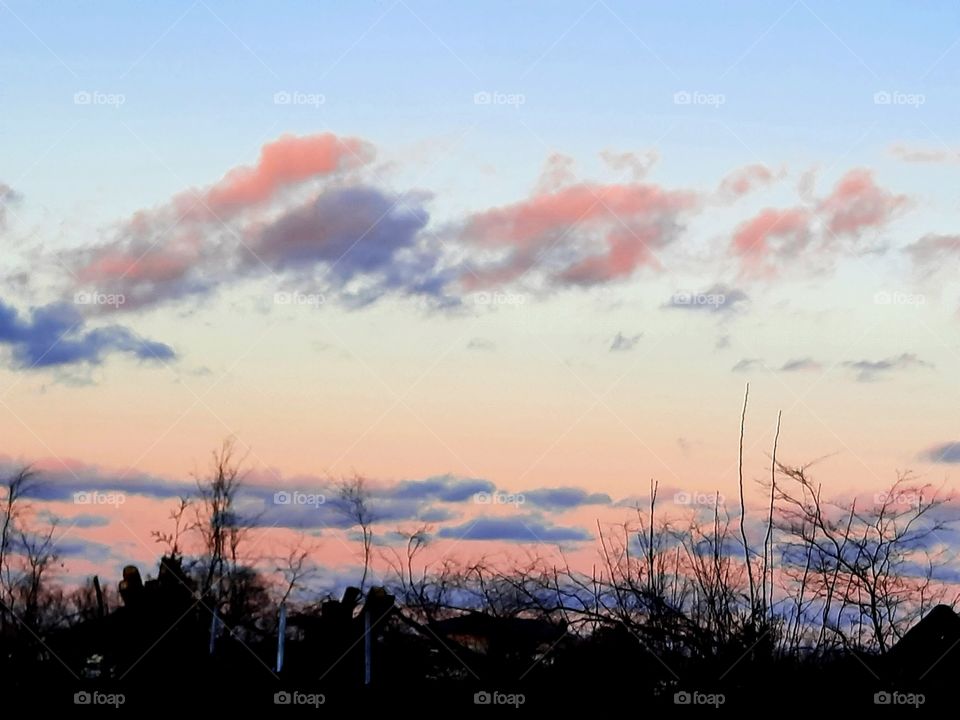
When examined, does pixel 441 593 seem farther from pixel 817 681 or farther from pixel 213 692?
pixel 817 681

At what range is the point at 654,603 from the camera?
51.4ft

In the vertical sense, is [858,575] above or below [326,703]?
above

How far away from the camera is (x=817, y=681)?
574 inches

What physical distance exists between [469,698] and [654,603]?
2.65m

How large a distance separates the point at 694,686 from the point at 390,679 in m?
3.90

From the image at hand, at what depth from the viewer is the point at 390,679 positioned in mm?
16016

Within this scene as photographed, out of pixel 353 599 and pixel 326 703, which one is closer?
pixel 326 703

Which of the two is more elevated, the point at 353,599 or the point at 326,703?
the point at 353,599

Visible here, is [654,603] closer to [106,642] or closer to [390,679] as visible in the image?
[390,679]

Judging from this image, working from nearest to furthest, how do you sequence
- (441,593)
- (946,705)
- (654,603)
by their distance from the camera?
(946,705), (654,603), (441,593)

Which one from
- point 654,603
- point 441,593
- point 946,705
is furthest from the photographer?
point 441,593

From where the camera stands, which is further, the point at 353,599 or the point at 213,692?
the point at 353,599

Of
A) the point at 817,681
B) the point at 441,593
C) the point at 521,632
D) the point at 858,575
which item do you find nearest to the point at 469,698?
the point at 521,632

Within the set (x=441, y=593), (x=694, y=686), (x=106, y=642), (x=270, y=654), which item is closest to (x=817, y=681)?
(x=694, y=686)
